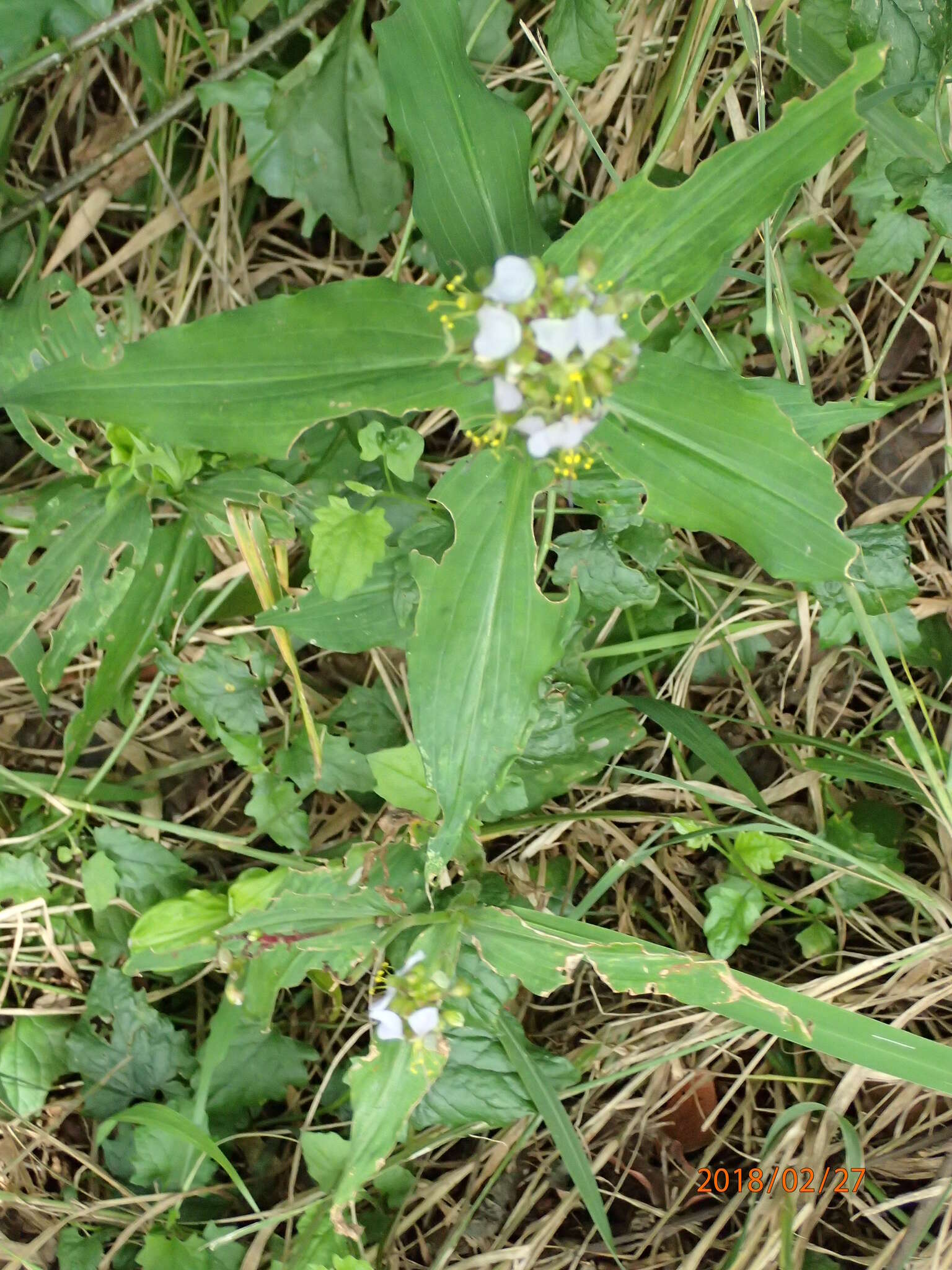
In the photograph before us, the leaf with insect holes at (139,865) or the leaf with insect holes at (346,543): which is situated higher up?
the leaf with insect holes at (346,543)

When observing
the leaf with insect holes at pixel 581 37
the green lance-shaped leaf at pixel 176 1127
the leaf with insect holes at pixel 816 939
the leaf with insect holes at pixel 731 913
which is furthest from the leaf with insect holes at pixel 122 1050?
the leaf with insect holes at pixel 581 37

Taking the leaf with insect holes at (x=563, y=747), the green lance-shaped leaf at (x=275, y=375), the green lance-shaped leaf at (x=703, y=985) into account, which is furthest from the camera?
the leaf with insect holes at (x=563, y=747)

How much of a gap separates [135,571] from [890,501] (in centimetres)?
227

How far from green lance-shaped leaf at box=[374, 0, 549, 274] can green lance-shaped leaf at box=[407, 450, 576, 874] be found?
0.56m

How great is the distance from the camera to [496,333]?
162 centimetres

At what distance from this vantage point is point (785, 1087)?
9.53 ft

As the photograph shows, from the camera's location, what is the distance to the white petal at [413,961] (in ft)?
7.48

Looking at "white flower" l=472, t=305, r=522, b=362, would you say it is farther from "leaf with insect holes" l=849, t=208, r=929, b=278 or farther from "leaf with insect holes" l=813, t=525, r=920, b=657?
"leaf with insect holes" l=849, t=208, r=929, b=278

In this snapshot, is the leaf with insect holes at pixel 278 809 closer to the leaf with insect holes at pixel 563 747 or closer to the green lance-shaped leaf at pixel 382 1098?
the leaf with insect holes at pixel 563 747

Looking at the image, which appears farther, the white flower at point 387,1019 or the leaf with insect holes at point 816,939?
the leaf with insect holes at point 816,939

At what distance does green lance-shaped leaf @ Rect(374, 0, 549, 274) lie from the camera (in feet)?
6.62

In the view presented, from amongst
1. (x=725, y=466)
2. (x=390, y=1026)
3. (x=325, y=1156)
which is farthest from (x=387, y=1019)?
(x=725, y=466)

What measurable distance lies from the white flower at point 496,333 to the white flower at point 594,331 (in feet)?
0.35
